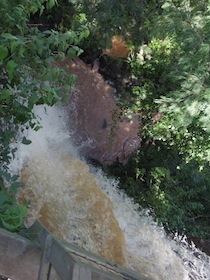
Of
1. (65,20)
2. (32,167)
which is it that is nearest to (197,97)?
(32,167)

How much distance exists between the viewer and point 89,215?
541cm

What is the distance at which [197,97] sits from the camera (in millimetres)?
4422

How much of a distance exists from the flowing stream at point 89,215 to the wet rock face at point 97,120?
47 centimetres

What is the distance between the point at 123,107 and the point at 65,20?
74.7 inches

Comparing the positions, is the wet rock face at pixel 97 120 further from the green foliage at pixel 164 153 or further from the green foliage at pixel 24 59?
the green foliage at pixel 24 59

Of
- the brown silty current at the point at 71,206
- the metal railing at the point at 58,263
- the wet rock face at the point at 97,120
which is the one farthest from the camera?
the wet rock face at the point at 97,120

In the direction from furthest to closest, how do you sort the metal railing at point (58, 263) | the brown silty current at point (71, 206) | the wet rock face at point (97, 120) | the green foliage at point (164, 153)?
the wet rock face at point (97, 120), the green foliage at point (164, 153), the brown silty current at point (71, 206), the metal railing at point (58, 263)

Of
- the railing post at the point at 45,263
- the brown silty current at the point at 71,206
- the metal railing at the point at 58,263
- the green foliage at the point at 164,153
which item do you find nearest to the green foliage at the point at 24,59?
the metal railing at the point at 58,263

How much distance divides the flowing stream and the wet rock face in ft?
1.56

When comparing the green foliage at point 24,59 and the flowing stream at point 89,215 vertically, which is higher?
the green foliage at point 24,59

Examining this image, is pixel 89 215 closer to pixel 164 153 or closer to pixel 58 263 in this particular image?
pixel 164 153

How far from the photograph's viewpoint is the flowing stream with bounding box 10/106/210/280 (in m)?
5.01

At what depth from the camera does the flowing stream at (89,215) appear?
5.01 metres

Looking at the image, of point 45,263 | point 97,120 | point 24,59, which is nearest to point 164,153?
point 97,120
